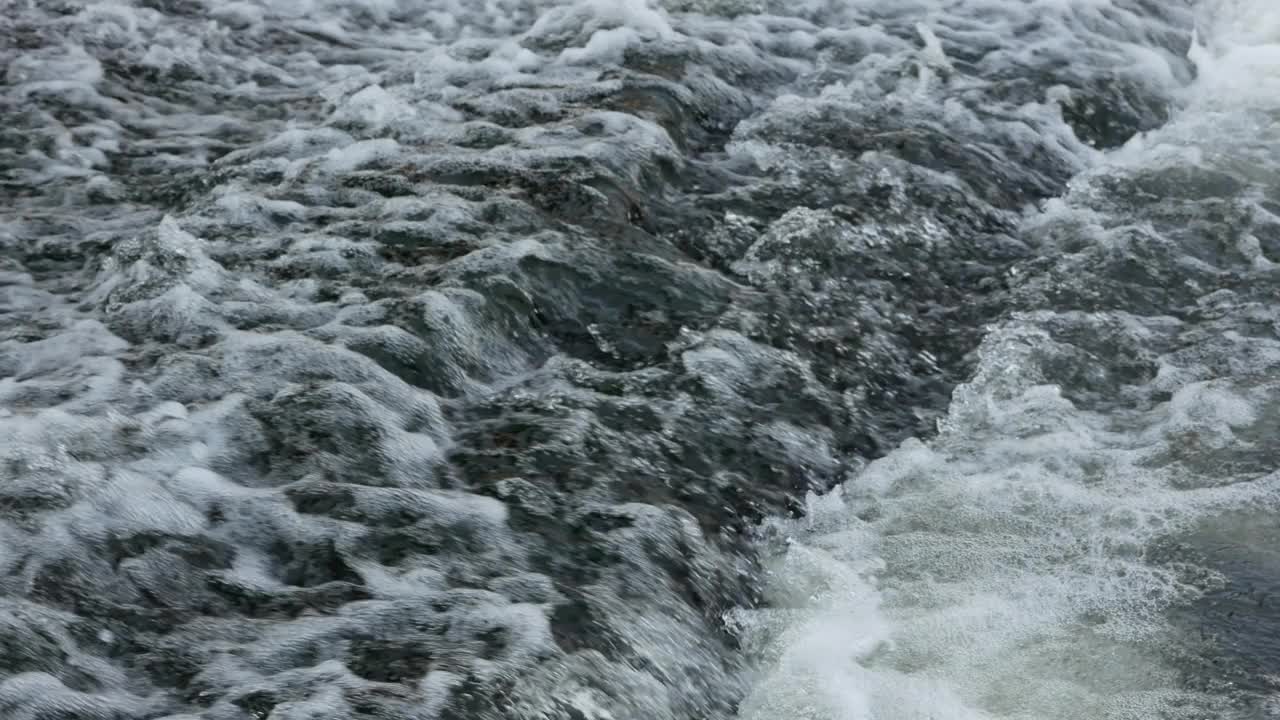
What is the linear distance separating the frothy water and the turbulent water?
14 mm

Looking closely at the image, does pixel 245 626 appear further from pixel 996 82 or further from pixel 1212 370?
pixel 996 82

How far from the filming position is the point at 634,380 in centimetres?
387

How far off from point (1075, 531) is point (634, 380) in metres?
1.40

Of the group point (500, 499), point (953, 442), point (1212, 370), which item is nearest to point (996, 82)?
point (1212, 370)

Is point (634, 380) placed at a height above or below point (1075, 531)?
below

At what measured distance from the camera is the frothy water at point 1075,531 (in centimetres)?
279

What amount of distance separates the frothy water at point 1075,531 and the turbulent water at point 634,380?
0.01 meters

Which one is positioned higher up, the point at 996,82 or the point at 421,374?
the point at 996,82

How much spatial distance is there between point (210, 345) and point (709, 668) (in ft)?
6.63

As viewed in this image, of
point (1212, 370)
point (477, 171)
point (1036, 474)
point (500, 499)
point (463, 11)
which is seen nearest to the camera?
point (500, 499)

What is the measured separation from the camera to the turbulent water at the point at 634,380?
9.21 feet

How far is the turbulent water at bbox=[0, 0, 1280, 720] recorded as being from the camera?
9.21 ft

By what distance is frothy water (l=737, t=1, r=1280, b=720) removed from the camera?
2.79 meters

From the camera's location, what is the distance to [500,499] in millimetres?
3279
